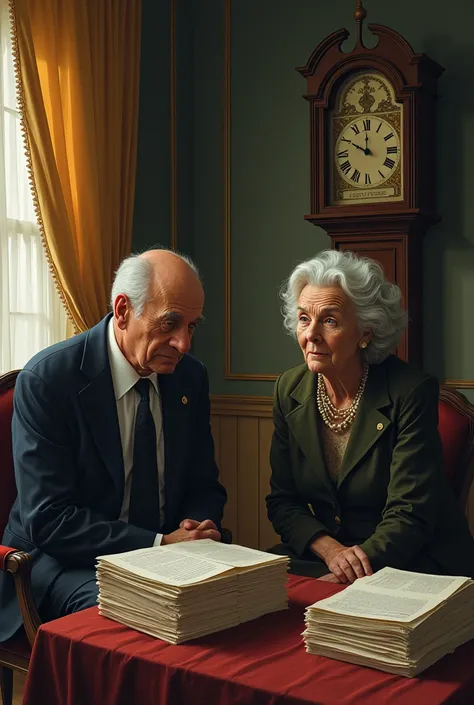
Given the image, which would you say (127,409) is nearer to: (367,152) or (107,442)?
(107,442)

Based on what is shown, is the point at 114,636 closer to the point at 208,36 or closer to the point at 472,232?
the point at 472,232

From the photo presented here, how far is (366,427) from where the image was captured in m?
2.42

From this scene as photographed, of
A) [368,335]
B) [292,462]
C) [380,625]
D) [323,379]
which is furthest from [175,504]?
[380,625]

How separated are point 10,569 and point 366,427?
1.01 m

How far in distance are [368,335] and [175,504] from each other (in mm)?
736

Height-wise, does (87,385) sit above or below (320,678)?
above

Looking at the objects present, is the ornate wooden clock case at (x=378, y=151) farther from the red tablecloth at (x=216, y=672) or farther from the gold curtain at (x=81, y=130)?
the red tablecloth at (x=216, y=672)

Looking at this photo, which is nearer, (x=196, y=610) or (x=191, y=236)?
(x=196, y=610)

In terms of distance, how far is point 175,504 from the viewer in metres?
2.37

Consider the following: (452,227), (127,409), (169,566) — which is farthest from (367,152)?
(169,566)

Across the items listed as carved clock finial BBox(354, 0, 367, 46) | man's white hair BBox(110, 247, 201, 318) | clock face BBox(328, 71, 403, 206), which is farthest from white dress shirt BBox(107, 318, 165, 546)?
carved clock finial BBox(354, 0, 367, 46)

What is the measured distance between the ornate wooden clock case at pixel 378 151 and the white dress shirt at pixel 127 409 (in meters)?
1.40

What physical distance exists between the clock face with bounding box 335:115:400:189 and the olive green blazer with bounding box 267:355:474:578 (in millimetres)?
1176

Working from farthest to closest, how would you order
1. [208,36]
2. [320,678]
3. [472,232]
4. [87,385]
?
[208,36] → [472,232] → [87,385] → [320,678]
